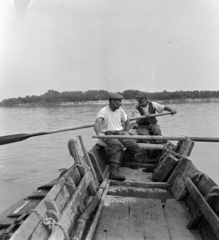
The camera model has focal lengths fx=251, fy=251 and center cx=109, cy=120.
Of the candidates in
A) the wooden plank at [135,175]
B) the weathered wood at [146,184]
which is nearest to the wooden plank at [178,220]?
the weathered wood at [146,184]

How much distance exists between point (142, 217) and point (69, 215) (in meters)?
0.99

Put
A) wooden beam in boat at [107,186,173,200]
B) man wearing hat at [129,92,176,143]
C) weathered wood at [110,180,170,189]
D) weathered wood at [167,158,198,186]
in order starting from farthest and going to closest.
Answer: man wearing hat at [129,92,176,143]
weathered wood at [110,180,170,189]
wooden beam in boat at [107,186,173,200]
weathered wood at [167,158,198,186]

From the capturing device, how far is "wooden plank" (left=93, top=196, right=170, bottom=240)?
2762 millimetres

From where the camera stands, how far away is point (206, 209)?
2656 mm

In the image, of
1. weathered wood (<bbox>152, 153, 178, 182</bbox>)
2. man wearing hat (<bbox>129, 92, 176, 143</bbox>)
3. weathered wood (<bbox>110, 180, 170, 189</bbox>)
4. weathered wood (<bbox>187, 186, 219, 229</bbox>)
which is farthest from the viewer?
man wearing hat (<bbox>129, 92, 176, 143</bbox>)

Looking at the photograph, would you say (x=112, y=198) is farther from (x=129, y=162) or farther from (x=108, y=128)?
(x=129, y=162)

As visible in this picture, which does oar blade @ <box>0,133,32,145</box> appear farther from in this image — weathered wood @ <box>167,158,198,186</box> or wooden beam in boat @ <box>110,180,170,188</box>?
weathered wood @ <box>167,158,198,186</box>

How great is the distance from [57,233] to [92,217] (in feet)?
3.16

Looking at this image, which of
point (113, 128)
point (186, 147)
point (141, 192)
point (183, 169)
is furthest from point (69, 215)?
point (186, 147)

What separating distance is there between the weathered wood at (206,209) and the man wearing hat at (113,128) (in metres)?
1.63

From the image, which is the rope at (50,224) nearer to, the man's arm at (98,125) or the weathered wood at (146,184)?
the weathered wood at (146,184)

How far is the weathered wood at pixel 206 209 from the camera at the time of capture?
7.86ft

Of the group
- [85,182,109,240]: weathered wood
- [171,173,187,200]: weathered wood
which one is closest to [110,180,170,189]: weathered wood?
[171,173,187,200]: weathered wood

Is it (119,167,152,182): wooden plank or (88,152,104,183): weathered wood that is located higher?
(88,152,104,183): weathered wood
